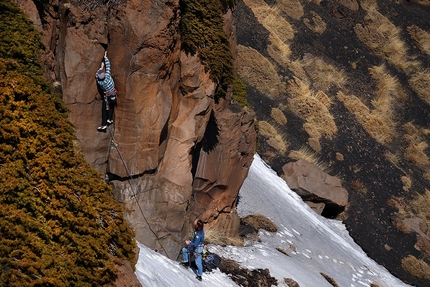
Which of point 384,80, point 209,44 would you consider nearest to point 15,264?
point 209,44

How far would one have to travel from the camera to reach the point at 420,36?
1495 inches

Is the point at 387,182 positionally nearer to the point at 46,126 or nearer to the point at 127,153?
the point at 127,153

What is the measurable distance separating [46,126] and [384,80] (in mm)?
29618

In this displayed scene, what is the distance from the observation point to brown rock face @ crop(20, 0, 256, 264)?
10172 mm

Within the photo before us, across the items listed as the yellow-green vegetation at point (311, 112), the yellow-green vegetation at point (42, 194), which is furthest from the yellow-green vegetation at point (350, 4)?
the yellow-green vegetation at point (42, 194)

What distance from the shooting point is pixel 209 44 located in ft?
43.4

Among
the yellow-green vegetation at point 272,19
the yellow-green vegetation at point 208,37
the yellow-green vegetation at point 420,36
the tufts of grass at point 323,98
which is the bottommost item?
the tufts of grass at point 323,98

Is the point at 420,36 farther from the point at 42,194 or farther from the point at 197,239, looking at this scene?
the point at 42,194

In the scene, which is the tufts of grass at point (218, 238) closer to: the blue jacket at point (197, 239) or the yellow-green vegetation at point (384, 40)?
the blue jacket at point (197, 239)

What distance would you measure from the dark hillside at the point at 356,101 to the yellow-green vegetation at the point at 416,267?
0.21 feet

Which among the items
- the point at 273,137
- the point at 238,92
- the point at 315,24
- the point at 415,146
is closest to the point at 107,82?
the point at 238,92

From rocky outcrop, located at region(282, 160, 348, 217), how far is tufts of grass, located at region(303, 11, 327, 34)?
1322cm

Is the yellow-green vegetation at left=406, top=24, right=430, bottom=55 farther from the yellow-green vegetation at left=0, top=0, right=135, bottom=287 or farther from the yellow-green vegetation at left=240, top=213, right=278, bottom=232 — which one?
the yellow-green vegetation at left=0, top=0, right=135, bottom=287

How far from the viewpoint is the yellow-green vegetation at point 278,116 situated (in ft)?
86.6
